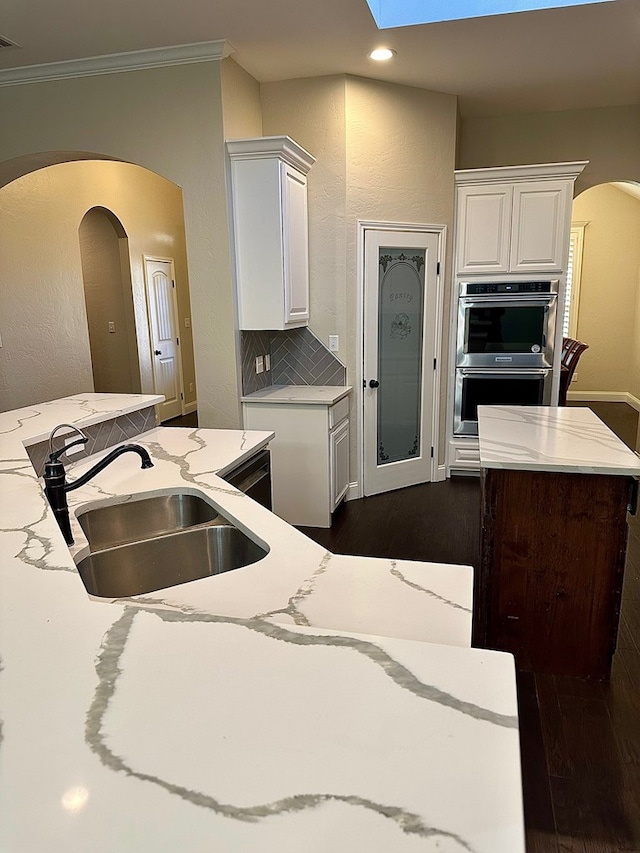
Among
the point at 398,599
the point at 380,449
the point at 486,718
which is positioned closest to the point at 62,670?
the point at 486,718

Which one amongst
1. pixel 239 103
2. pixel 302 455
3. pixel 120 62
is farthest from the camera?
pixel 302 455

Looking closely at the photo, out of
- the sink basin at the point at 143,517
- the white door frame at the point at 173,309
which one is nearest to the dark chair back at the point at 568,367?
the sink basin at the point at 143,517

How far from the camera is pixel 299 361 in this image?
174 inches

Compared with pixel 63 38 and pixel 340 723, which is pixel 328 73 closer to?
pixel 63 38

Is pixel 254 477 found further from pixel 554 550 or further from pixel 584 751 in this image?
pixel 584 751

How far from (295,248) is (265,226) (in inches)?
12.9

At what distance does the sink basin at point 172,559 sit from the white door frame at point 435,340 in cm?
273

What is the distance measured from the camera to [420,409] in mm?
4734

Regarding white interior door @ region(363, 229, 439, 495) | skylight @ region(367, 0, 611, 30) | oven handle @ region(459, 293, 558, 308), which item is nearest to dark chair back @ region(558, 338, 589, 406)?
oven handle @ region(459, 293, 558, 308)

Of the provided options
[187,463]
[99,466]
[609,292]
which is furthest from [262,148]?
[609,292]

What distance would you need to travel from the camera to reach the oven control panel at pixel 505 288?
4.63 meters

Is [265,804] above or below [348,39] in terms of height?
below

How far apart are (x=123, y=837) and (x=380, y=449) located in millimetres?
4093

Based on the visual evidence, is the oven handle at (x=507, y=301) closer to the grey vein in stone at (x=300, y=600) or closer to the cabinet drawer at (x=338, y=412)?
the cabinet drawer at (x=338, y=412)
